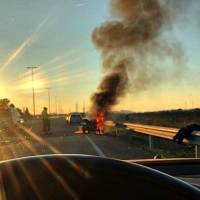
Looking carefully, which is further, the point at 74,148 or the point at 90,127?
the point at 90,127

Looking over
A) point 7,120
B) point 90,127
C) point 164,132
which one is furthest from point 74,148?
point 7,120

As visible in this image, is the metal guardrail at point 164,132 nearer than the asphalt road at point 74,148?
Yes

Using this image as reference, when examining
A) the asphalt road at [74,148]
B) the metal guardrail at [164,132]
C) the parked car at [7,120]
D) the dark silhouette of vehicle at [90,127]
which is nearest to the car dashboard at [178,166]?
the metal guardrail at [164,132]

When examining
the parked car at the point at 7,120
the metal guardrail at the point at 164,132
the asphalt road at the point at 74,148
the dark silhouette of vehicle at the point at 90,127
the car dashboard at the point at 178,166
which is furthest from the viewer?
the parked car at the point at 7,120

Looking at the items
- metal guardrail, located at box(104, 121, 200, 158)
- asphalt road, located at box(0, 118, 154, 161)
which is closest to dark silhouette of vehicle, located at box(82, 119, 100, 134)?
metal guardrail, located at box(104, 121, 200, 158)

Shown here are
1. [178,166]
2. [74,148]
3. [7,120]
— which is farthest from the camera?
[7,120]

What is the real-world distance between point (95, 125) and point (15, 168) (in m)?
27.2

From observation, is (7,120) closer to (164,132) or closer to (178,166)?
(164,132)

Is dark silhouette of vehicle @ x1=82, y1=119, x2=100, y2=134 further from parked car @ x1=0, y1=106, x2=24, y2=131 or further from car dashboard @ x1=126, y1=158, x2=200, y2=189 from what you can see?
car dashboard @ x1=126, y1=158, x2=200, y2=189

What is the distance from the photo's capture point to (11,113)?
116 feet

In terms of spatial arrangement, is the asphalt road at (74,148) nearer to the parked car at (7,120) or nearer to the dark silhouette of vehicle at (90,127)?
the dark silhouette of vehicle at (90,127)

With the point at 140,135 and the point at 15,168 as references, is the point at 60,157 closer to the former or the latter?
the point at 15,168

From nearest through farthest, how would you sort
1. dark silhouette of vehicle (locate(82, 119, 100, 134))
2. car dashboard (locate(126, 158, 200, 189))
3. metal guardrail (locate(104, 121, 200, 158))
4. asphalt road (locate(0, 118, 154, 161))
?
car dashboard (locate(126, 158, 200, 189)) < metal guardrail (locate(104, 121, 200, 158)) < asphalt road (locate(0, 118, 154, 161)) < dark silhouette of vehicle (locate(82, 119, 100, 134))

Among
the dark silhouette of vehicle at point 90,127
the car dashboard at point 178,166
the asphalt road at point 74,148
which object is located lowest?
the asphalt road at point 74,148
